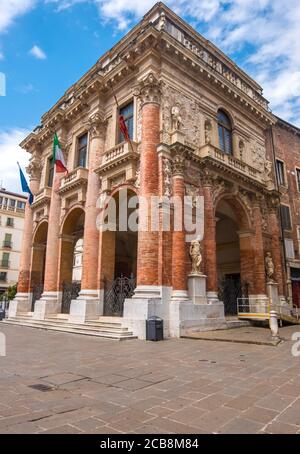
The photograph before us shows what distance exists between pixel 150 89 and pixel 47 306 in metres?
11.4

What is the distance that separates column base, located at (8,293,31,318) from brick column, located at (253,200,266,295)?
13.2 m

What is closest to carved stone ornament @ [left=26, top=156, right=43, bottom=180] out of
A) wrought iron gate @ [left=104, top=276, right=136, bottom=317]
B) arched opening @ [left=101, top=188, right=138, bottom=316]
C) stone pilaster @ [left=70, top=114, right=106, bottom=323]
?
stone pilaster @ [left=70, top=114, right=106, bottom=323]

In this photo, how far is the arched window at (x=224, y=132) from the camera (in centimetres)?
1645

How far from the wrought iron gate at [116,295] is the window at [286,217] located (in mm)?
10557

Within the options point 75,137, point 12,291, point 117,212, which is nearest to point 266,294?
point 117,212

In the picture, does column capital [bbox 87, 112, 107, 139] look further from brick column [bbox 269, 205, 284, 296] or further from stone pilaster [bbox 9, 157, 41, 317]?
brick column [bbox 269, 205, 284, 296]

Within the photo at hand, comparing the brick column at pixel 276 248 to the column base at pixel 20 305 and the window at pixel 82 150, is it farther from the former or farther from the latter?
the column base at pixel 20 305

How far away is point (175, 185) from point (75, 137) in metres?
8.39

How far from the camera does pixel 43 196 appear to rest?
19.1 metres

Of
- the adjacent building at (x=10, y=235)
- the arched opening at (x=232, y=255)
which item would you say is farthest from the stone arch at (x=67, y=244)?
the adjacent building at (x=10, y=235)

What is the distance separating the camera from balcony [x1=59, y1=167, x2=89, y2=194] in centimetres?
1566
